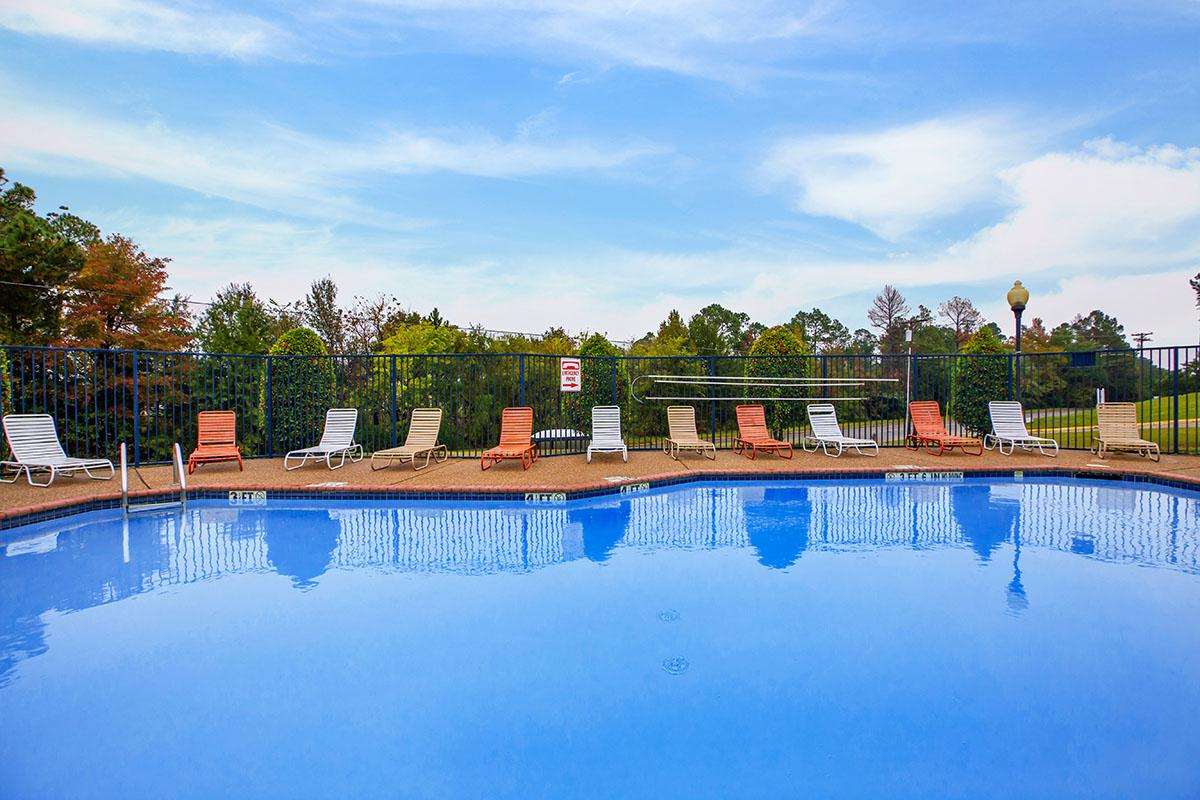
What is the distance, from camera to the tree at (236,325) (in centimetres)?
1869

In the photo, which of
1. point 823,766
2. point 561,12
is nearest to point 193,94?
point 561,12

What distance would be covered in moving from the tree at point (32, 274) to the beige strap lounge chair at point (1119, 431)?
2226cm

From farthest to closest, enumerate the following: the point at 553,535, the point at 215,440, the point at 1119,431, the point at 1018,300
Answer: the point at 1018,300 < the point at 1119,431 < the point at 215,440 < the point at 553,535

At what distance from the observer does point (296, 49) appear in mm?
10062

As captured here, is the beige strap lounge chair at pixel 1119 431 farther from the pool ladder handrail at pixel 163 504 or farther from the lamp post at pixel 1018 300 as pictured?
the pool ladder handrail at pixel 163 504

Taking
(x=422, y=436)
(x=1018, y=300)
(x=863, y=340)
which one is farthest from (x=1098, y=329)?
(x=422, y=436)

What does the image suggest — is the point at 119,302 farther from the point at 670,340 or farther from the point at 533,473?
the point at 670,340

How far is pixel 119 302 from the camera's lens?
15.7 metres

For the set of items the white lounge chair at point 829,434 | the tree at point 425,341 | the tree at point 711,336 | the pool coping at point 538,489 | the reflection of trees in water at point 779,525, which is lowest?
the reflection of trees in water at point 779,525

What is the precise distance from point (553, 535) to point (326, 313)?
857 inches

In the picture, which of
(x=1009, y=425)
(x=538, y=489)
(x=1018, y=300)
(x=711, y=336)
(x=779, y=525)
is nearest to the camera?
(x=779, y=525)

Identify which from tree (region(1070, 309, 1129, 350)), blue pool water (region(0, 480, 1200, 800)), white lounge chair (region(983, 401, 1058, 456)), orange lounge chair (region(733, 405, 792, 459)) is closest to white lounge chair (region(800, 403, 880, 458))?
orange lounge chair (region(733, 405, 792, 459))

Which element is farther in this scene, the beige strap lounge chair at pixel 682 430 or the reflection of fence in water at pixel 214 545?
the beige strap lounge chair at pixel 682 430

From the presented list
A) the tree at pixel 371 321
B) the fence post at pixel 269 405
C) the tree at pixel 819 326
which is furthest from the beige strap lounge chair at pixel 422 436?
the tree at pixel 819 326
